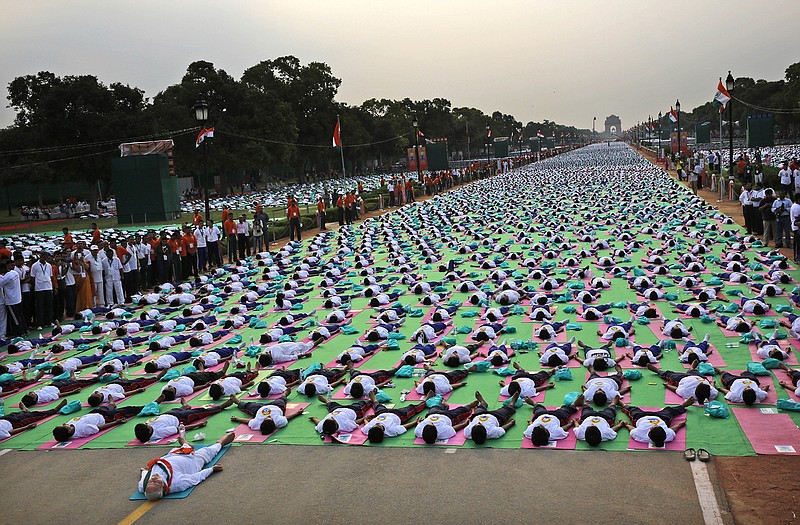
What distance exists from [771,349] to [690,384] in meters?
2.07

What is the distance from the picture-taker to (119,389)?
38.9 ft

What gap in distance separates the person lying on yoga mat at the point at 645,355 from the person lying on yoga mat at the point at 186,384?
6.83 m

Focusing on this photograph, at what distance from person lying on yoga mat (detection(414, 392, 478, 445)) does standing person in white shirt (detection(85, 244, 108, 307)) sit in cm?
1239

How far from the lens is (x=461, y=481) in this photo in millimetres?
8039

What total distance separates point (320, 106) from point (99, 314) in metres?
66.4

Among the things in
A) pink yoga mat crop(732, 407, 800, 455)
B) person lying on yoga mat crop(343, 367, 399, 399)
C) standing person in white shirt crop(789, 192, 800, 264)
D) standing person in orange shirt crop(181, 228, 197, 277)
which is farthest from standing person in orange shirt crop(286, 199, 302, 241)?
pink yoga mat crop(732, 407, 800, 455)

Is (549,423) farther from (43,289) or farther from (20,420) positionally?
(43,289)

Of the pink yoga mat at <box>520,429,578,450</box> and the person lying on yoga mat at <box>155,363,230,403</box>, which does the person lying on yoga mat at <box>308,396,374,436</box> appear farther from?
the person lying on yoga mat at <box>155,363,230,403</box>

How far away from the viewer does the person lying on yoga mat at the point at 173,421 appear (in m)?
9.76

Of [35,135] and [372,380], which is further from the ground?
[35,135]

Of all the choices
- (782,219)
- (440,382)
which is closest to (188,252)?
(440,382)

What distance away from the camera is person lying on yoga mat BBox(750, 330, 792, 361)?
11.1 meters

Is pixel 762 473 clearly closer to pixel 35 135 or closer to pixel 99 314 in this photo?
pixel 99 314

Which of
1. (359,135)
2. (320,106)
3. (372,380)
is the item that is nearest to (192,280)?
(372,380)
